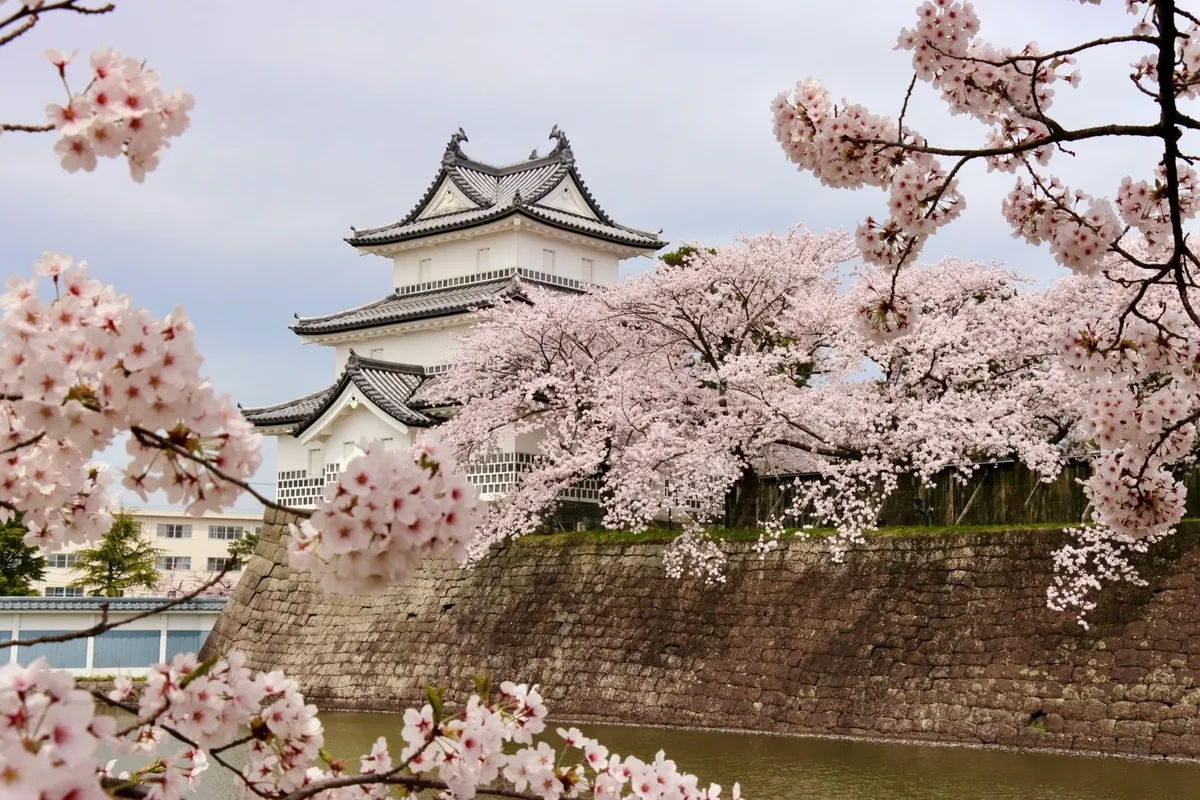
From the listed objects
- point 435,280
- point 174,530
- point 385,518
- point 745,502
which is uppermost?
point 435,280

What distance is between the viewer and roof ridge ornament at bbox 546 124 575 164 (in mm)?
24984

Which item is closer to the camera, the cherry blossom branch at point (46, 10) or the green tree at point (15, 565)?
the cherry blossom branch at point (46, 10)

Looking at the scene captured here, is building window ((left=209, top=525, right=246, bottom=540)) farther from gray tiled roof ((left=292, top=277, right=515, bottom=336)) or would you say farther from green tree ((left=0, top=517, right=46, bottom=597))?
gray tiled roof ((left=292, top=277, right=515, bottom=336))

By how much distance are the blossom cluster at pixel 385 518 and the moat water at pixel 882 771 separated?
8.71 metres

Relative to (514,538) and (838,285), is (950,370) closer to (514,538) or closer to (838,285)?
(838,285)

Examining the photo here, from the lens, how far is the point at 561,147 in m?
25.2

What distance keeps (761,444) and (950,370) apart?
2.60 metres

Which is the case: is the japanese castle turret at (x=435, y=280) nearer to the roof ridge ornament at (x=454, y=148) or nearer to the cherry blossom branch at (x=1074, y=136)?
the roof ridge ornament at (x=454, y=148)

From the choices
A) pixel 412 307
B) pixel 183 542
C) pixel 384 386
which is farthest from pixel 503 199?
pixel 183 542

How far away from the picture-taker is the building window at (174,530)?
4438 cm

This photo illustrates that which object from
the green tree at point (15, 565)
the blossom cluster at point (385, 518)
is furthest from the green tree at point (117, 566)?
the blossom cluster at point (385, 518)

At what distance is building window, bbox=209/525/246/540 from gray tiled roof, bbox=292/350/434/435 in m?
23.3

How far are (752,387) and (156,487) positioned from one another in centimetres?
1529

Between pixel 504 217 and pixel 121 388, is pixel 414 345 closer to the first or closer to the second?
pixel 504 217
